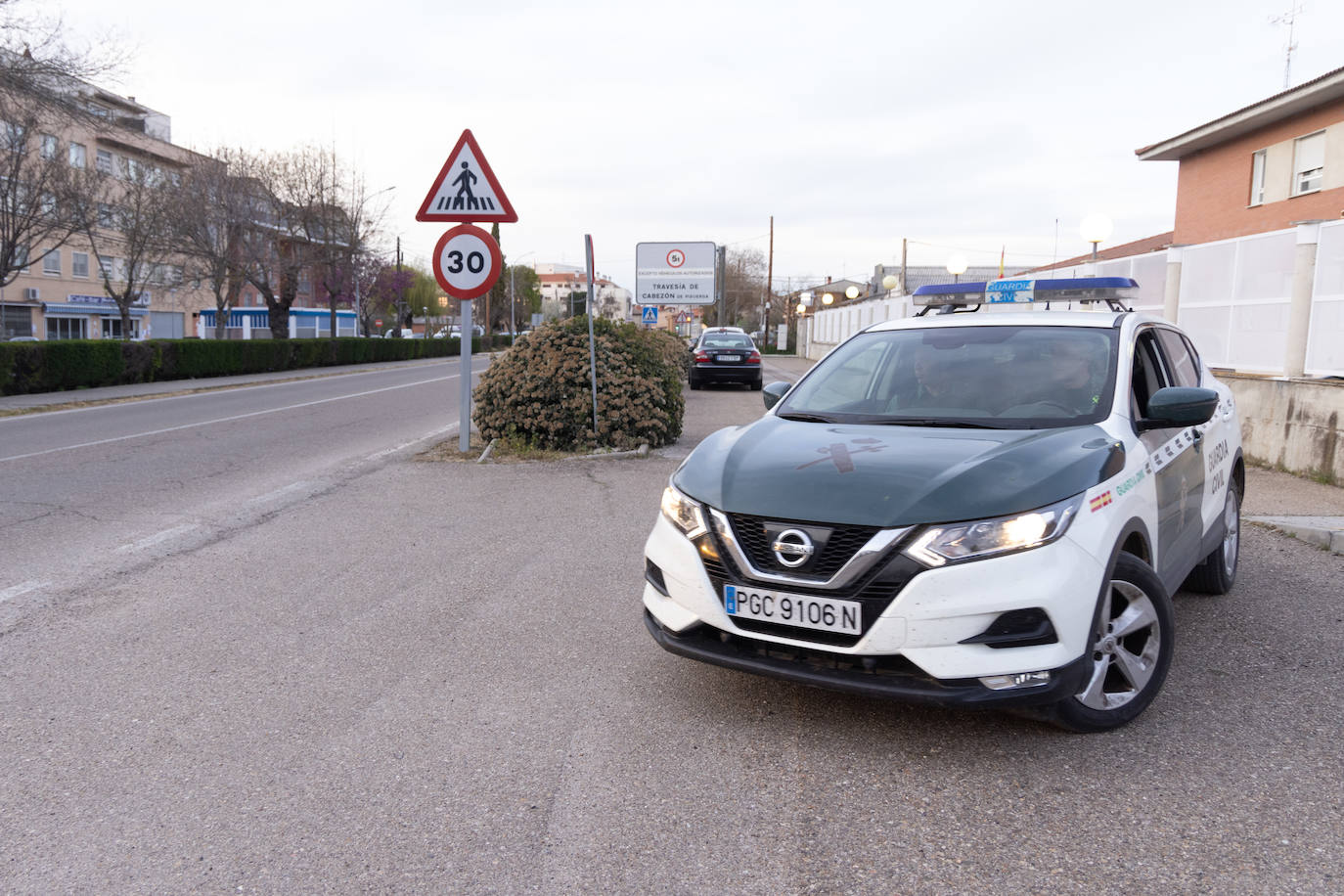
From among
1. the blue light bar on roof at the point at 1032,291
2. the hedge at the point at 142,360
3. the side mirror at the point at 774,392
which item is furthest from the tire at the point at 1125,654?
the hedge at the point at 142,360

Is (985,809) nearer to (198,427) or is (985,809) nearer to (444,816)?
(444,816)

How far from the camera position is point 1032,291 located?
598 centimetres

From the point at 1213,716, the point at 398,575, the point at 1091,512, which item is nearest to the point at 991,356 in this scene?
the point at 1091,512

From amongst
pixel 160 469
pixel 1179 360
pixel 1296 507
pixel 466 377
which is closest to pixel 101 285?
pixel 160 469

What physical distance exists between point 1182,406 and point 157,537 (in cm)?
616

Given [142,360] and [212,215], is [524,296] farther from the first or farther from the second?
[142,360]

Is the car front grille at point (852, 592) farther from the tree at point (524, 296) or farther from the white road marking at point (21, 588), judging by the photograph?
the tree at point (524, 296)

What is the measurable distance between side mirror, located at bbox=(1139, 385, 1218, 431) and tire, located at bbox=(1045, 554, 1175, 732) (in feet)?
2.26

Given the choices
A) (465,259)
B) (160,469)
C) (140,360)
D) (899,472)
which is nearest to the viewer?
→ (899,472)

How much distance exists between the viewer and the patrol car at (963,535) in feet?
10.0

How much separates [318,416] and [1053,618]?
48.0 feet

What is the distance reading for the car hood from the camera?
3.14m

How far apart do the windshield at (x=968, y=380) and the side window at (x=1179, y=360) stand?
2.15 ft

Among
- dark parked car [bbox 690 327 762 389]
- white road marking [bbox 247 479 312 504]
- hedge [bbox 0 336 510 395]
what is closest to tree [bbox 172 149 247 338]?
hedge [bbox 0 336 510 395]
